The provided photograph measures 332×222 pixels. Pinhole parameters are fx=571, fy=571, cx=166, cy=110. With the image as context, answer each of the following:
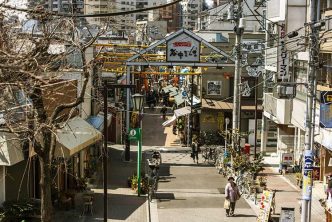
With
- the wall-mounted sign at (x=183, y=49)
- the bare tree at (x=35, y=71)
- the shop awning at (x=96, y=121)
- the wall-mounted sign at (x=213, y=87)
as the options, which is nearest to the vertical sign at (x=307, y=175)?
the bare tree at (x=35, y=71)

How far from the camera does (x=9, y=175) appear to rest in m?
16.8

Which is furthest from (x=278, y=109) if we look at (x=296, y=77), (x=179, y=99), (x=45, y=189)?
(x=45, y=189)

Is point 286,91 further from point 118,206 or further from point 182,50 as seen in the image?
point 182,50

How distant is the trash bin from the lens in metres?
17.3

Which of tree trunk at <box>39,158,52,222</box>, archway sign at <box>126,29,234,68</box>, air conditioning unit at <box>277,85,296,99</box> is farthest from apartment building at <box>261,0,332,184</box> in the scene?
tree trunk at <box>39,158,52,222</box>

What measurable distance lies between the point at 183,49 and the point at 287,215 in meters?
15.9

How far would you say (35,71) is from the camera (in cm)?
884

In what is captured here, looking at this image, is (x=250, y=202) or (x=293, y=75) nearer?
(x=250, y=202)

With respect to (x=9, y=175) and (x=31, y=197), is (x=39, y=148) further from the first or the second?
(x=31, y=197)

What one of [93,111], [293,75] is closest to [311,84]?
[293,75]

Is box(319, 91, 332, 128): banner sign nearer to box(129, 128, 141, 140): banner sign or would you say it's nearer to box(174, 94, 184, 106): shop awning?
box(129, 128, 141, 140): banner sign

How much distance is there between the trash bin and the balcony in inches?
498

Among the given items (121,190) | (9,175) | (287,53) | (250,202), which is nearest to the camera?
(9,175)

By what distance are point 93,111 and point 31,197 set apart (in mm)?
11749
